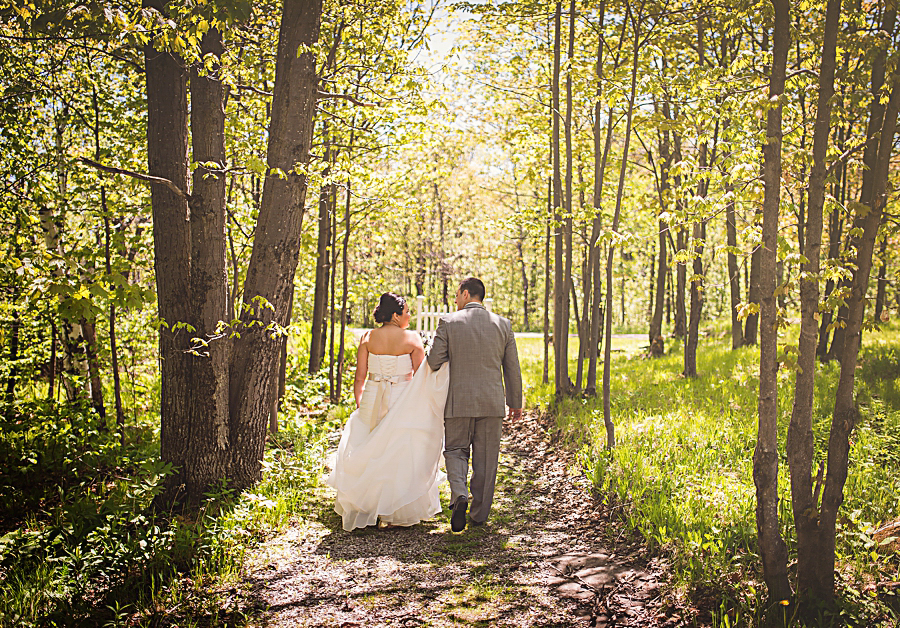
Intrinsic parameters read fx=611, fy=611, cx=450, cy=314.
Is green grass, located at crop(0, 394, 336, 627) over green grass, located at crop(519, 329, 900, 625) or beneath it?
beneath

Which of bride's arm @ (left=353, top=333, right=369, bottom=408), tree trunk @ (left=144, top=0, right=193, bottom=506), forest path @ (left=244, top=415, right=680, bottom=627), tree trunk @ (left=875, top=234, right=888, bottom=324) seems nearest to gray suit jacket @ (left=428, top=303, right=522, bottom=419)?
bride's arm @ (left=353, top=333, right=369, bottom=408)

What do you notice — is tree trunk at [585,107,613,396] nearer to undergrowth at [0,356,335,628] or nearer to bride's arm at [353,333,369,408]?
bride's arm at [353,333,369,408]

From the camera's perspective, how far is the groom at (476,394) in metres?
5.51

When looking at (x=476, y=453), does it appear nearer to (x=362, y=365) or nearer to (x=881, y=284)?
(x=362, y=365)

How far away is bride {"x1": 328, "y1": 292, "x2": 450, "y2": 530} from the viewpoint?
5.45 metres

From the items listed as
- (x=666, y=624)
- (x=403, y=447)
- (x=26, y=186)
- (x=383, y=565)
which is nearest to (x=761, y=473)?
(x=666, y=624)

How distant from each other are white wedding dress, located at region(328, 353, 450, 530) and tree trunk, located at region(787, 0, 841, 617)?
306 centimetres

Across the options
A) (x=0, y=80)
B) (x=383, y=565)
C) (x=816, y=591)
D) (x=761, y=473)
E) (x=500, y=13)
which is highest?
(x=500, y=13)

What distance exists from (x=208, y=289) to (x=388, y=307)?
1.65 metres

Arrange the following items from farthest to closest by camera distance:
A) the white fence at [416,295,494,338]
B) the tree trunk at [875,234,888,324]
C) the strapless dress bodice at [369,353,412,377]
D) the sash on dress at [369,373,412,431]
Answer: the white fence at [416,295,494,338] → the tree trunk at [875,234,888,324] → the strapless dress bodice at [369,353,412,377] → the sash on dress at [369,373,412,431]

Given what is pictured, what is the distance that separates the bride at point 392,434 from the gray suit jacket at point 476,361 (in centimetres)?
21

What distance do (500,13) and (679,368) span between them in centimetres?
726

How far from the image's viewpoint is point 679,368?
467 inches

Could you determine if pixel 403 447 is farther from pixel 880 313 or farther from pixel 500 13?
pixel 880 313
